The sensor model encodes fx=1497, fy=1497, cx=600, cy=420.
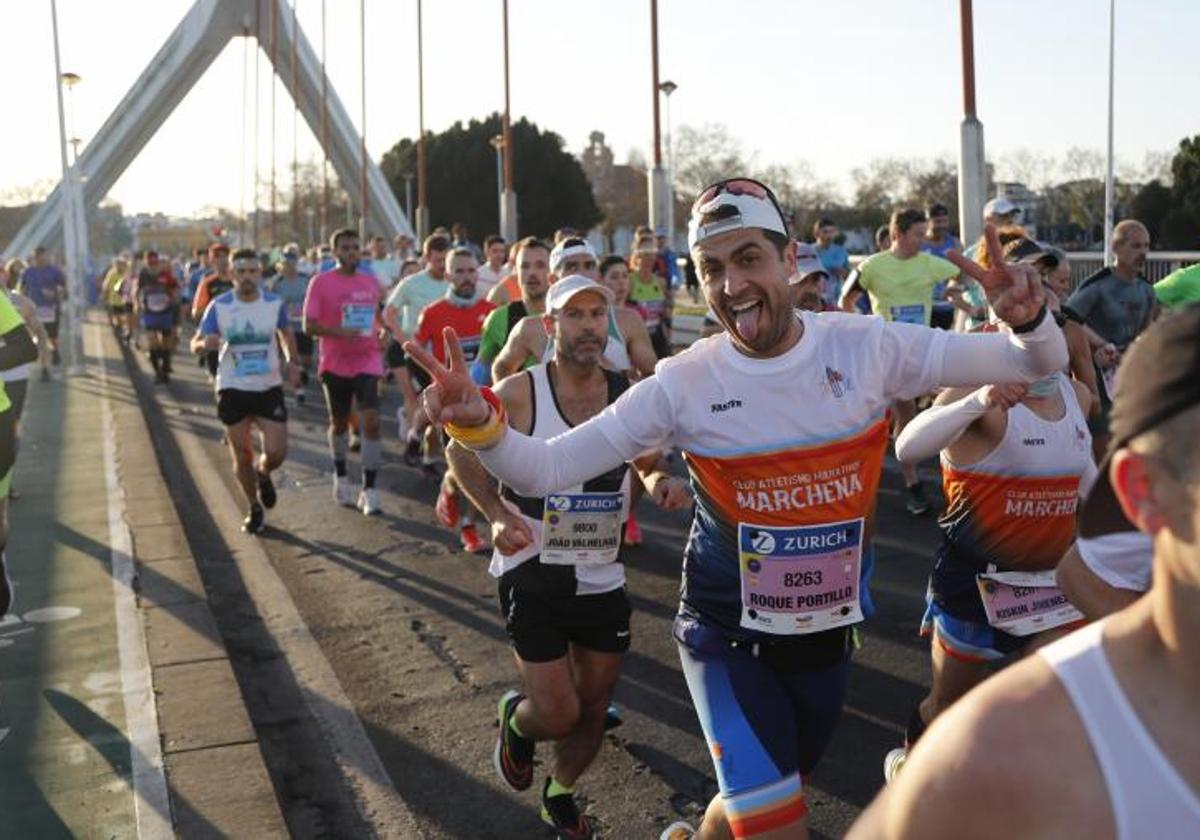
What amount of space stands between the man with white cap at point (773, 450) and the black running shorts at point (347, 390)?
8.27 m

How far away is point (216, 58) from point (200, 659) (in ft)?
230

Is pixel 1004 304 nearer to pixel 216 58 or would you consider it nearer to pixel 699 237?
pixel 699 237

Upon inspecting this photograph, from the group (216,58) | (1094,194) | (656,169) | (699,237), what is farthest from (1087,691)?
(216,58)

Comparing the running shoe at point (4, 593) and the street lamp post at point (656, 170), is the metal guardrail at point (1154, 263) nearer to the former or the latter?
the running shoe at point (4, 593)

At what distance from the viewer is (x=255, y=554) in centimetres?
1010

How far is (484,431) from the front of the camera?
3.31 meters

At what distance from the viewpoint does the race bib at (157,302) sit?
78.8ft

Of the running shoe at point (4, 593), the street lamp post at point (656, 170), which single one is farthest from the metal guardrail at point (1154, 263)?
the street lamp post at point (656, 170)

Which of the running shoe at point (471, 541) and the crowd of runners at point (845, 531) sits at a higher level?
the crowd of runners at point (845, 531)

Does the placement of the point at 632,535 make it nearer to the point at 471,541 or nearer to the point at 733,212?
the point at 471,541

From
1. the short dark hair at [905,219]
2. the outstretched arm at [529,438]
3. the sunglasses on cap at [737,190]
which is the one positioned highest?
the short dark hair at [905,219]

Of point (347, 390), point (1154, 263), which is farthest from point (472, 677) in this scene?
point (1154, 263)

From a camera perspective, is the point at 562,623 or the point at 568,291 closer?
the point at 562,623

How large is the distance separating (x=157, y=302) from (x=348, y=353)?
13436mm
